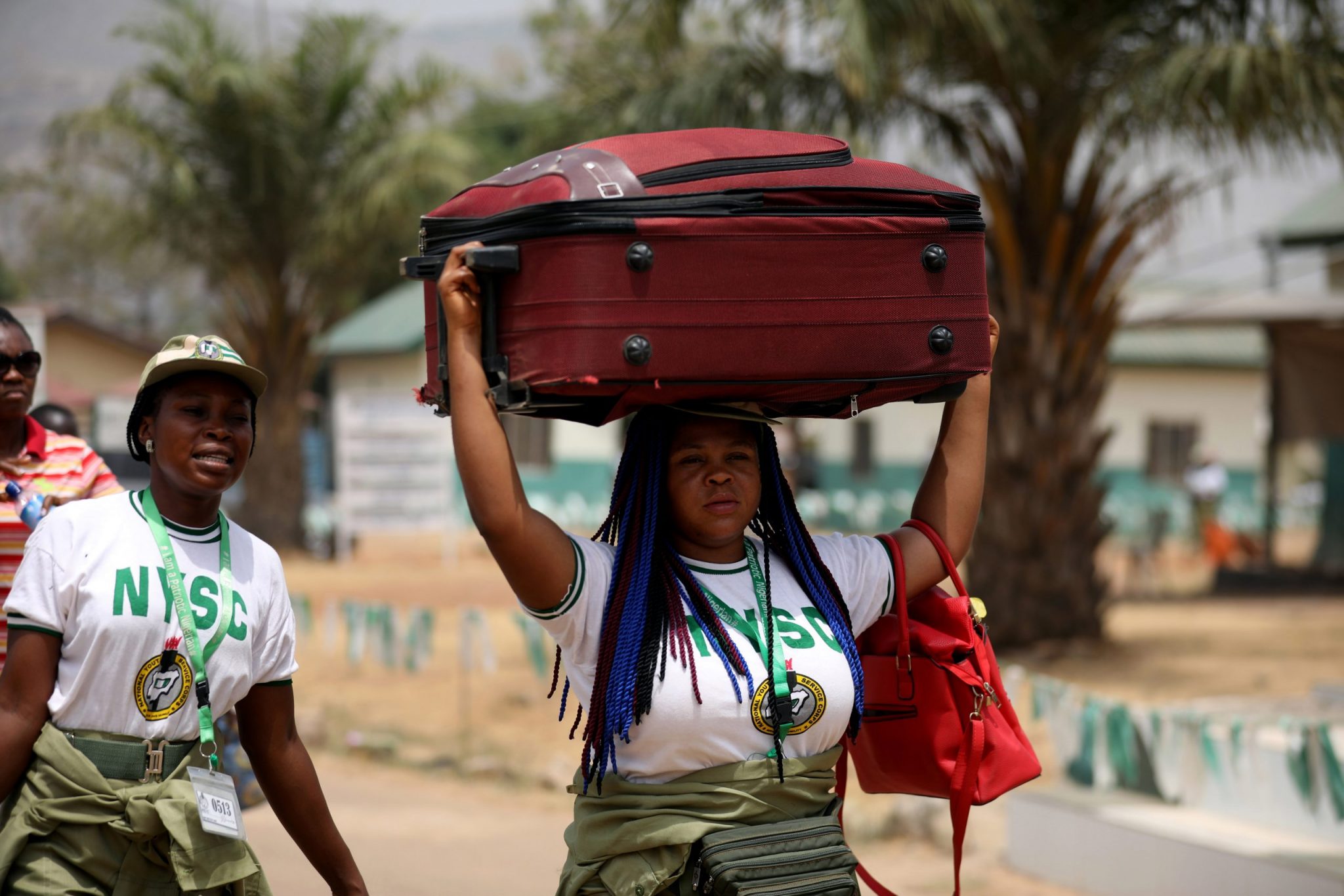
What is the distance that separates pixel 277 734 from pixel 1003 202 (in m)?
8.83

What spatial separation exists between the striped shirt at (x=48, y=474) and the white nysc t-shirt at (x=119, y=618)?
37.8 inches

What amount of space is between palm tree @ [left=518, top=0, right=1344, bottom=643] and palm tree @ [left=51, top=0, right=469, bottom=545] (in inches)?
319

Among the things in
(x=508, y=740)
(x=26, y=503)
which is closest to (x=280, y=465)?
(x=508, y=740)

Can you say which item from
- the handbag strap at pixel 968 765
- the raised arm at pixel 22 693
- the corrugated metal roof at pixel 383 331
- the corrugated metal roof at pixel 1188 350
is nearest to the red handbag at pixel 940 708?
the handbag strap at pixel 968 765

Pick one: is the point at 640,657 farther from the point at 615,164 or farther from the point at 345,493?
the point at 345,493

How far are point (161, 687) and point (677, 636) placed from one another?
0.94 metres

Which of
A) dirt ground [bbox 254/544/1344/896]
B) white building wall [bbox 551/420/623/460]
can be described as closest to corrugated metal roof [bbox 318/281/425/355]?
white building wall [bbox 551/420/623/460]

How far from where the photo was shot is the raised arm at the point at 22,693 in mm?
Answer: 2703

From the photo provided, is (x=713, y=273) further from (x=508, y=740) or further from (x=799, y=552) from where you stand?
(x=508, y=740)

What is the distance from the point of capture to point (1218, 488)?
23.7 m

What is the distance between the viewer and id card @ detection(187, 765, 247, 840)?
108 inches

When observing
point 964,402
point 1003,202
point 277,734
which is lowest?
point 277,734

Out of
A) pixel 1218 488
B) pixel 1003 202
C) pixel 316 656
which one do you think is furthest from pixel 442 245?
pixel 1218 488

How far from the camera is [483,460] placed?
Result: 2619mm
